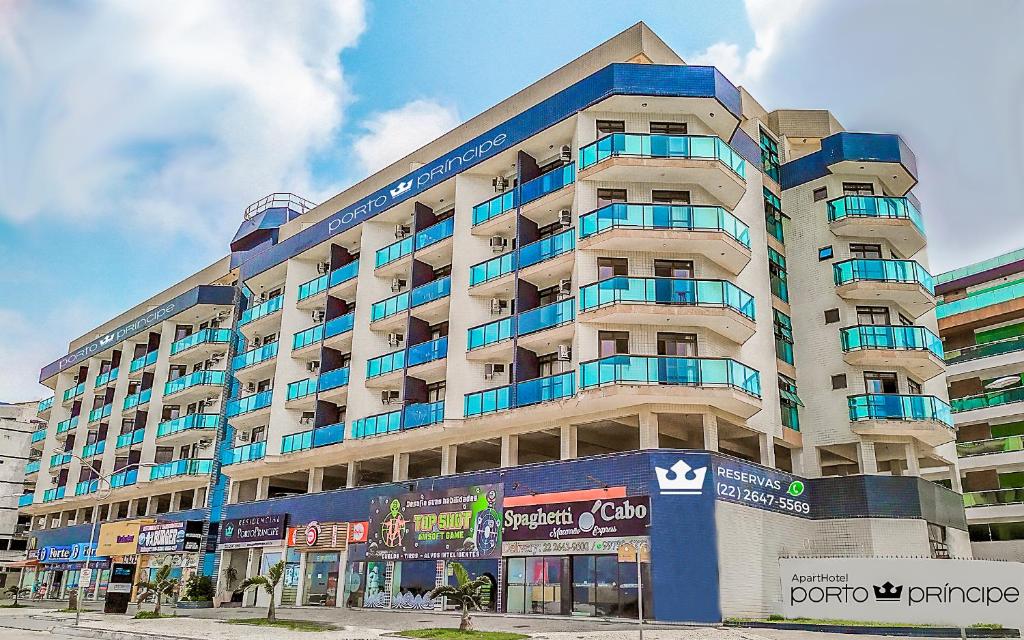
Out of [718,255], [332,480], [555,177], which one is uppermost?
[555,177]

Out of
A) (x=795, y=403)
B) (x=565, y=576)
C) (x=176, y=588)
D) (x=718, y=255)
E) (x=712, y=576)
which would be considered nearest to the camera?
(x=712, y=576)

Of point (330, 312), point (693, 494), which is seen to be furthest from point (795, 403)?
point (330, 312)

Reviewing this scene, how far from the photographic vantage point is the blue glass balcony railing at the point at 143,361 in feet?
214

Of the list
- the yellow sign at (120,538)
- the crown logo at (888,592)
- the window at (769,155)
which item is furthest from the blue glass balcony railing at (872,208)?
the yellow sign at (120,538)

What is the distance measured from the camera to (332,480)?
170 feet

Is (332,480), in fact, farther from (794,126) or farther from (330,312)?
(794,126)

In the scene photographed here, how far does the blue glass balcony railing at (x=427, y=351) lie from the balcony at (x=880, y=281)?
60.9 feet

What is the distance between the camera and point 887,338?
1483 inches

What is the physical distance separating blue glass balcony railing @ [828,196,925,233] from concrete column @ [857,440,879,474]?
10723 mm

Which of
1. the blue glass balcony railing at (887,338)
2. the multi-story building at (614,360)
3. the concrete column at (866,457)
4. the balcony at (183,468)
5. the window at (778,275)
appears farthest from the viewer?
the balcony at (183,468)

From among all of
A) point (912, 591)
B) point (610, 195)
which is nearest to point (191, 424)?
point (610, 195)

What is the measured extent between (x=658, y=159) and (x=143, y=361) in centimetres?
4858

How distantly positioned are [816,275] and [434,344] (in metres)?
18.7

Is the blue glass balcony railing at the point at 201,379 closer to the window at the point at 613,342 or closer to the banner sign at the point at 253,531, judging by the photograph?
the banner sign at the point at 253,531
